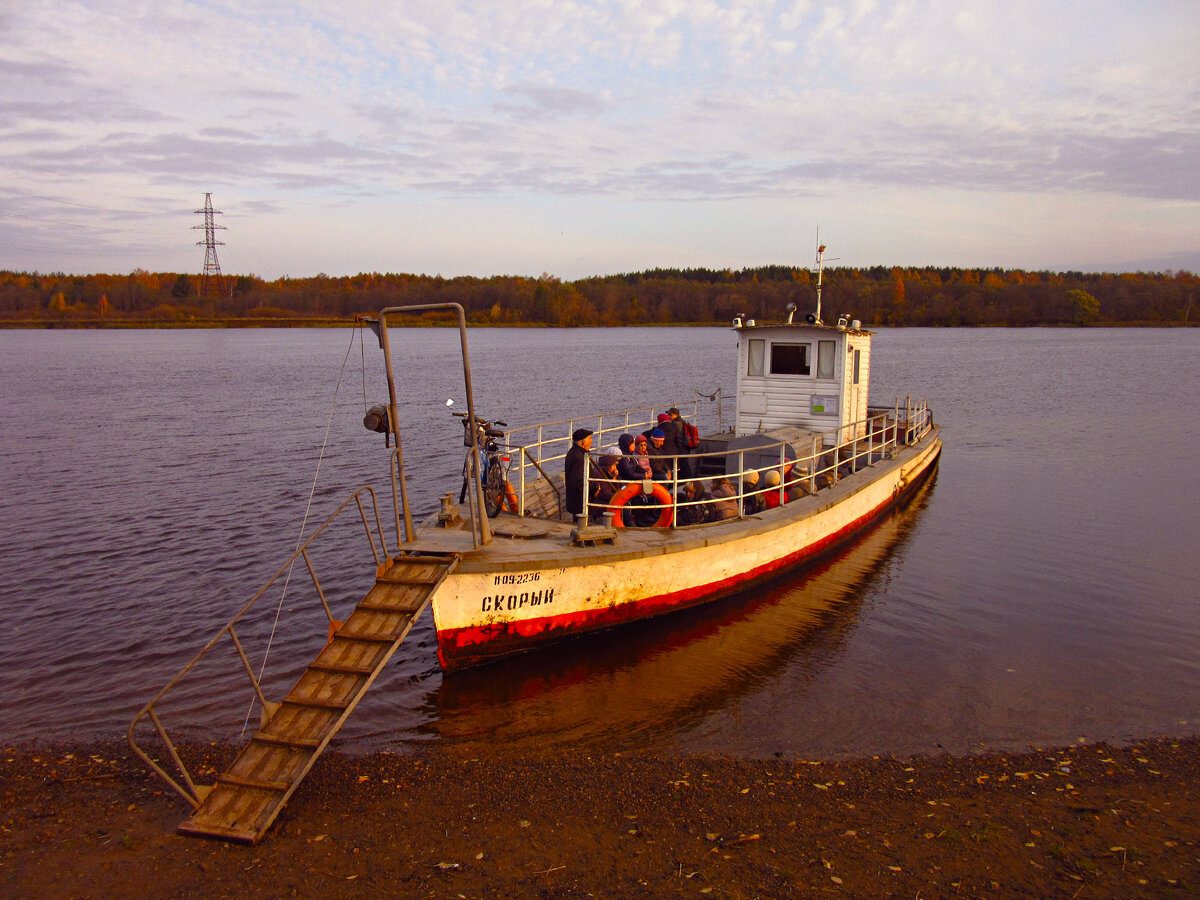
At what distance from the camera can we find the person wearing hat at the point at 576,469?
1016cm

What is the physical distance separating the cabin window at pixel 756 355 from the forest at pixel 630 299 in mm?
104295

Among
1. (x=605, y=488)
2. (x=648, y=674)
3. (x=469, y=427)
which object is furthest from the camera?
(x=605, y=488)

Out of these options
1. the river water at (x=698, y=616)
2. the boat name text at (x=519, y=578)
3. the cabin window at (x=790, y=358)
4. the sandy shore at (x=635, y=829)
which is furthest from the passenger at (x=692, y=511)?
the cabin window at (x=790, y=358)

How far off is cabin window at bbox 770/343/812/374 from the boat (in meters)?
0.02

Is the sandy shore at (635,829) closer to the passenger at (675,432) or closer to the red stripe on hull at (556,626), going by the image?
the red stripe on hull at (556,626)

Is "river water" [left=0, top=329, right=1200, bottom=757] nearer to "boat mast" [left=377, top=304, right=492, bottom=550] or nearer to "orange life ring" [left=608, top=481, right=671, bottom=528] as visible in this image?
"boat mast" [left=377, top=304, right=492, bottom=550]

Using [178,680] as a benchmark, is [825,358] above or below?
above

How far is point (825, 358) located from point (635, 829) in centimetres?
1192

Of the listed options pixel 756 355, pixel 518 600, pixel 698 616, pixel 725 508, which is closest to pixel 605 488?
pixel 725 508

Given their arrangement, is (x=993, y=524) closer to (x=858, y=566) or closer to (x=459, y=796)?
(x=858, y=566)

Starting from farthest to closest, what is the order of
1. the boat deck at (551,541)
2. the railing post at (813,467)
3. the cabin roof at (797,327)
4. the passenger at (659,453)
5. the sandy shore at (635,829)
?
the cabin roof at (797,327) → the railing post at (813,467) → the passenger at (659,453) → the boat deck at (551,541) → the sandy shore at (635,829)

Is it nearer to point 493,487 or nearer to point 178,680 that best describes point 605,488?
point 493,487

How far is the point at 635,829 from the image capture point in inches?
242

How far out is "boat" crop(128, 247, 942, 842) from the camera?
663 centimetres
